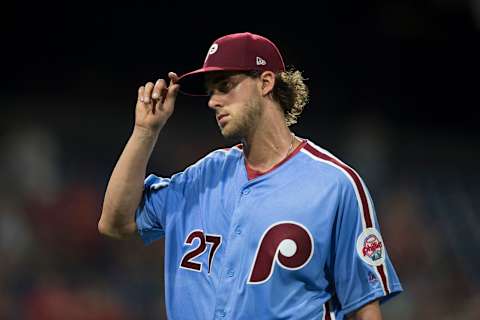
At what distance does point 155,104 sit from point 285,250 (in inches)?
27.3

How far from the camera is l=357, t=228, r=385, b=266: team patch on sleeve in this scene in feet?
8.40

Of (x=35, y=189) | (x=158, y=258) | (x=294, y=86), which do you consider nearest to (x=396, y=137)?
(x=158, y=258)

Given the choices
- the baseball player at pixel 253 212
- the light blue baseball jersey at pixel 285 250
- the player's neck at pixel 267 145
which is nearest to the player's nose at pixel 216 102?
the baseball player at pixel 253 212

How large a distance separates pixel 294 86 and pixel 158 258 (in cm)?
337

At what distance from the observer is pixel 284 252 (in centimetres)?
254

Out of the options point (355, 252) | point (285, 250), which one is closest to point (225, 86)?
point (285, 250)

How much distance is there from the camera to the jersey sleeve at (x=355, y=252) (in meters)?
2.56

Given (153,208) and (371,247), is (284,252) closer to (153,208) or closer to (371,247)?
(371,247)

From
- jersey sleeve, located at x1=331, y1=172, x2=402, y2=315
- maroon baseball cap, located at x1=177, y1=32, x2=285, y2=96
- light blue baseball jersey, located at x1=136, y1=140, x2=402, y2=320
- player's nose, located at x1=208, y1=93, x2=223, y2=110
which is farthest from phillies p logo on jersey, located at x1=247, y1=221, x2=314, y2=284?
maroon baseball cap, located at x1=177, y1=32, x2=285, y2=96

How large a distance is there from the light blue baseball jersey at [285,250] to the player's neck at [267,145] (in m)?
0.04

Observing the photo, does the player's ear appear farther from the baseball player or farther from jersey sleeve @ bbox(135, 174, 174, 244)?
jersey sleeve @ bbox(135, 174, 174, 244)

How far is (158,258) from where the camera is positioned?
19.8ft

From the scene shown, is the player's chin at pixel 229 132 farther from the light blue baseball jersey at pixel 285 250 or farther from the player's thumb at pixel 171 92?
the player's thumb at pixel 171 92

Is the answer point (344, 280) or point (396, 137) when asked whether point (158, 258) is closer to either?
point (396, 137)
